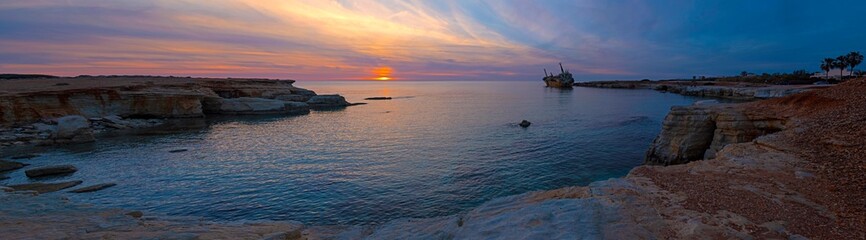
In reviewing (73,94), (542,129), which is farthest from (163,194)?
(73,94)

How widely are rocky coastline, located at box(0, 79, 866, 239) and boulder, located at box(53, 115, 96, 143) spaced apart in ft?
76.7

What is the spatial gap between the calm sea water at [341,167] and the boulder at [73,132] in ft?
6.21

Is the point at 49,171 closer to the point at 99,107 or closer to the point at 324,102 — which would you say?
the point at 99,107

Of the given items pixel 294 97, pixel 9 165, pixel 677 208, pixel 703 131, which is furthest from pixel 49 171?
pixel 294 97

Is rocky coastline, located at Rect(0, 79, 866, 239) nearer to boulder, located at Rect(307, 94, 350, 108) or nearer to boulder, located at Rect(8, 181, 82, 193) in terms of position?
boulder, located at Rect(8, 181, 82, 193)

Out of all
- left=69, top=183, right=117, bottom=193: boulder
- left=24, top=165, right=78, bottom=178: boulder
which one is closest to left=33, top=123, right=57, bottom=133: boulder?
left=24, top=165, right=78, bottom=178: boulder

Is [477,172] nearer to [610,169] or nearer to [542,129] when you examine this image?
[610,169]

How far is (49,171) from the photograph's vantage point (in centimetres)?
2367

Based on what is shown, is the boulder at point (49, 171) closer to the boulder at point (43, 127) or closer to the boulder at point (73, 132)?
the boulder at point (73, 132)

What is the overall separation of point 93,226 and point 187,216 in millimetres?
3563

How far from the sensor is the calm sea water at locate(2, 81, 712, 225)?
18.7 metres

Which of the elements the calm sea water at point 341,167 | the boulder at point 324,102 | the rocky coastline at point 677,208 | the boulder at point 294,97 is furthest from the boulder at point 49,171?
the boulder at point 294,97

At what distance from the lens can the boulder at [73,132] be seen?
35312 millimetres

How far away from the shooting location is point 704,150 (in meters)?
23.2
